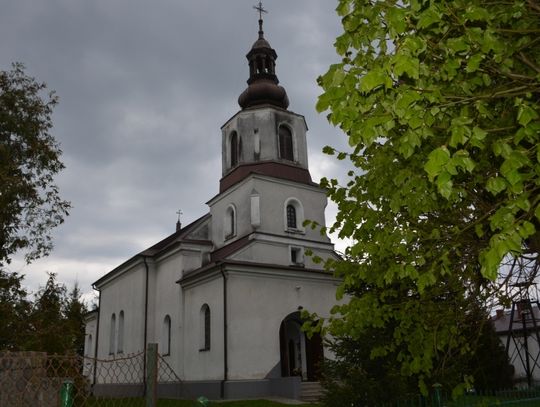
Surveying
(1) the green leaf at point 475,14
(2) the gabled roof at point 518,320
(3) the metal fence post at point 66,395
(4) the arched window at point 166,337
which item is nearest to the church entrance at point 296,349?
(4) the arched window at point 166,337

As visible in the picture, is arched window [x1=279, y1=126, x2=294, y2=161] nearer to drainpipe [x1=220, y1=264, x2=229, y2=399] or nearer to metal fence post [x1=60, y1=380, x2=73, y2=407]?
drainpipe [x1=220, y1=264, x2=229, y2=399]

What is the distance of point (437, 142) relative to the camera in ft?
15.0

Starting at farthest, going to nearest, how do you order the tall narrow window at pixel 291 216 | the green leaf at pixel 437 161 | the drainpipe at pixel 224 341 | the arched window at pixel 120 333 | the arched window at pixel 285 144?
the arched window at pixel 120 333, the arched window at pixel 285 144, the tall narrow window at pixel 291 216, the drainpipe at pixel 224 341, the green leaf at pixel 437 161

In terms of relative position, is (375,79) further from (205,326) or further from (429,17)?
(205,326)

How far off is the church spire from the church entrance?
10359 mm

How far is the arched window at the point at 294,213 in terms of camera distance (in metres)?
23.2

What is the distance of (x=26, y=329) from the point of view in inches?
577

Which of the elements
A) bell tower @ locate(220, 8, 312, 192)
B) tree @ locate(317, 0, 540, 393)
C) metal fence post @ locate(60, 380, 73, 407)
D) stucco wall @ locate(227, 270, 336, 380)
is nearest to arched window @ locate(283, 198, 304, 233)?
bell tower @ locate(220, 8, 312, 192)

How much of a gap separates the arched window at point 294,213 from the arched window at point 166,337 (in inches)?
295

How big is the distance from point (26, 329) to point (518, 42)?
14.9m

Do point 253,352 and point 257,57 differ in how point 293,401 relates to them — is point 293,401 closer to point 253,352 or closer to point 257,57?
point 253,352

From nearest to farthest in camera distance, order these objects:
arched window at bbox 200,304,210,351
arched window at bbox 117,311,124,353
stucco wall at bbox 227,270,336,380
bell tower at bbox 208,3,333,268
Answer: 1. stucco wall at bbox 227,270,336,380
2. arched window at bbox 200,304,210,351
3. bell tower at bbox 208,3,333,268
4. arched window at bbox 117,311,124,353

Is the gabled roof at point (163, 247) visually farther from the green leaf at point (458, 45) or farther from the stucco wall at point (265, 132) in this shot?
the green leaf at point (458, 45)

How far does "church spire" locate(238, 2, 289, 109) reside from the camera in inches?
966
